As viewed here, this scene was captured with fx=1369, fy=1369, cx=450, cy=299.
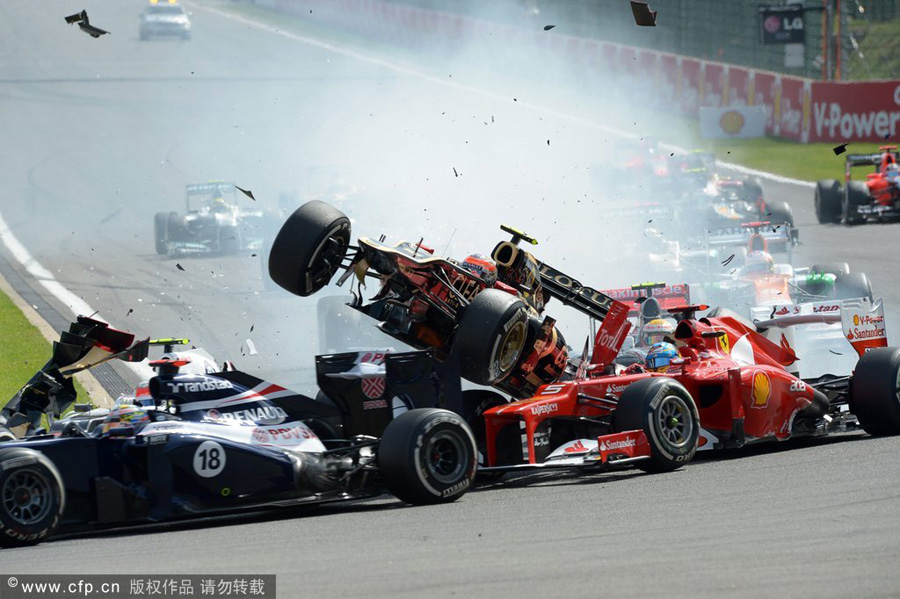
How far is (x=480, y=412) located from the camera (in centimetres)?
1193

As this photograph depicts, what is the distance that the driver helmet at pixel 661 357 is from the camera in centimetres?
1199

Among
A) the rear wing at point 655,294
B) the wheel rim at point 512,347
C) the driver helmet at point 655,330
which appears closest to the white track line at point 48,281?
the rear wing at point 655,294

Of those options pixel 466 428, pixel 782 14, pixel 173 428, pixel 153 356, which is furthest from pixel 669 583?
pixel 782 14

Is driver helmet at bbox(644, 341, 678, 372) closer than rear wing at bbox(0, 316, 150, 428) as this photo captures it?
No

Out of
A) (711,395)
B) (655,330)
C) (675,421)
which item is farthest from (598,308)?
(655,330)

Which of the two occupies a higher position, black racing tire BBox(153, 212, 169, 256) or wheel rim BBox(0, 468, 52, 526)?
black racing tire BBox(153, 212, 169, 256)

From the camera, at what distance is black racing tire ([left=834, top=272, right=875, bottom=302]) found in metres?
19.0

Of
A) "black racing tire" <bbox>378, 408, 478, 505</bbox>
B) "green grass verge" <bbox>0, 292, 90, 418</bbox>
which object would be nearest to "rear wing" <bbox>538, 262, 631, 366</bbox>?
"black racing tire" <bbox>378, 408, 478, 505</bbox>

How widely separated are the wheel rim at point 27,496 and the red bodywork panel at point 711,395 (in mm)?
3629

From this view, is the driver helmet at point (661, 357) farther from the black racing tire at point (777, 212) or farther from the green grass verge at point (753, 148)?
the green grass verge at point (753, 148)

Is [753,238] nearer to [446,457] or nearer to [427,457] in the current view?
[446,457]

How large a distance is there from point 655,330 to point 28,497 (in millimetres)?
7792

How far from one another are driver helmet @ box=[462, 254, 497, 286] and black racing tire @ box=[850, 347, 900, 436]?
3577 millimetres

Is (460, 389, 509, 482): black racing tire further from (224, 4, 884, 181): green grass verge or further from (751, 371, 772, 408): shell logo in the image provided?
(224, 4, 884, 181): green grass verge
